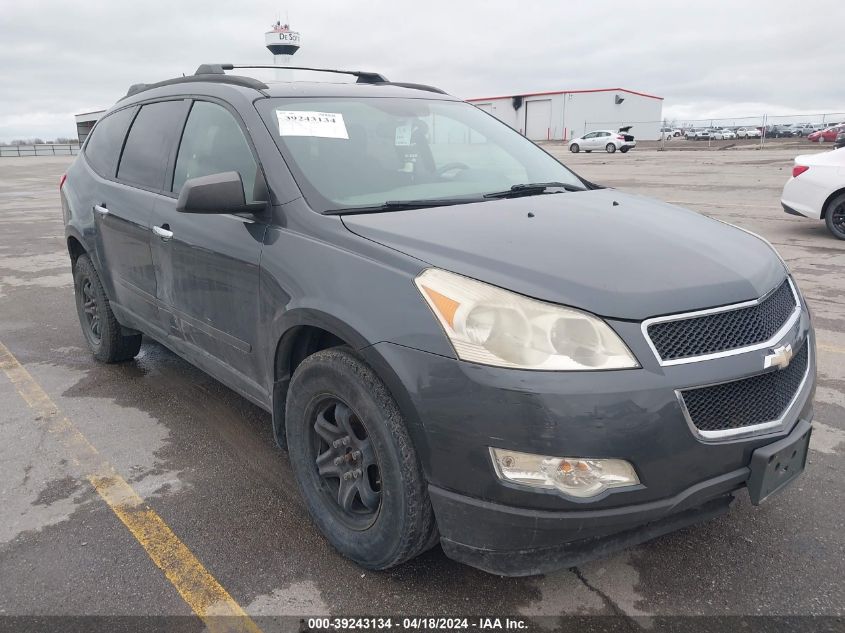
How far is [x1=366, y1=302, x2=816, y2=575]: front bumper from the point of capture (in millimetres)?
1940

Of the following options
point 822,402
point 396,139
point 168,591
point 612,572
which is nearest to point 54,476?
point 168,591

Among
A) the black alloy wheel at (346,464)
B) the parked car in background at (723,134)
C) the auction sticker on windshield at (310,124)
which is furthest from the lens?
the parked car in background at (723,134)

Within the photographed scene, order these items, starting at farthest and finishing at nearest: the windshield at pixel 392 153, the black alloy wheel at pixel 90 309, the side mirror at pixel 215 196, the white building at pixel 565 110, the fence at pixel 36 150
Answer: the fence at pixel 36 150, the white building at pixel 565 110, the black alloy wheel at pixel 90 309, the windshield at pixel 392 153, the side mirror at pixel 215 196

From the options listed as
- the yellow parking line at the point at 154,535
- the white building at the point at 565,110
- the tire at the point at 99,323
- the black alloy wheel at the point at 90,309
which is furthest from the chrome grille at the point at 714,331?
the white building at the point at 565,110

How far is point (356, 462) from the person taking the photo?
251 centimetres

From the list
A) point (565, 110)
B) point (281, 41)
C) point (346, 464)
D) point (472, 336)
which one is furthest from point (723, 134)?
point (472, 336)

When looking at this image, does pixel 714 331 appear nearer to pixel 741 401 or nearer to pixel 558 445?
pixel 741 401

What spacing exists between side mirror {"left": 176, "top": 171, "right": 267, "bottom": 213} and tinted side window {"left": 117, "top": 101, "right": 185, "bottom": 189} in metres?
1.12

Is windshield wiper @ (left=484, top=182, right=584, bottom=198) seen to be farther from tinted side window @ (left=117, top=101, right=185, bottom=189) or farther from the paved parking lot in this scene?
tinted side window @ (left=117, top=101, right=185, bottom=189)

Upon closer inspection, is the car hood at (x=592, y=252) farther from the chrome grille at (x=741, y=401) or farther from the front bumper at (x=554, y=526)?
the front bumper at (x=554, y=526)

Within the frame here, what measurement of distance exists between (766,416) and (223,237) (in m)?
2.27

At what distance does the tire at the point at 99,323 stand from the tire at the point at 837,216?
864cm

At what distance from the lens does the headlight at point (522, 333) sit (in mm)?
1992

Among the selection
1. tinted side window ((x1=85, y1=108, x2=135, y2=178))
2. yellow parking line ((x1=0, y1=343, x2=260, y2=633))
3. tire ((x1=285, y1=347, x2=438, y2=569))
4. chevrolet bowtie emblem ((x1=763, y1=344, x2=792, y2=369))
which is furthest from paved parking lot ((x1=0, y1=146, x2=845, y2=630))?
tinted side window ((x1=85, y1=108, x2=135, y2=178))
